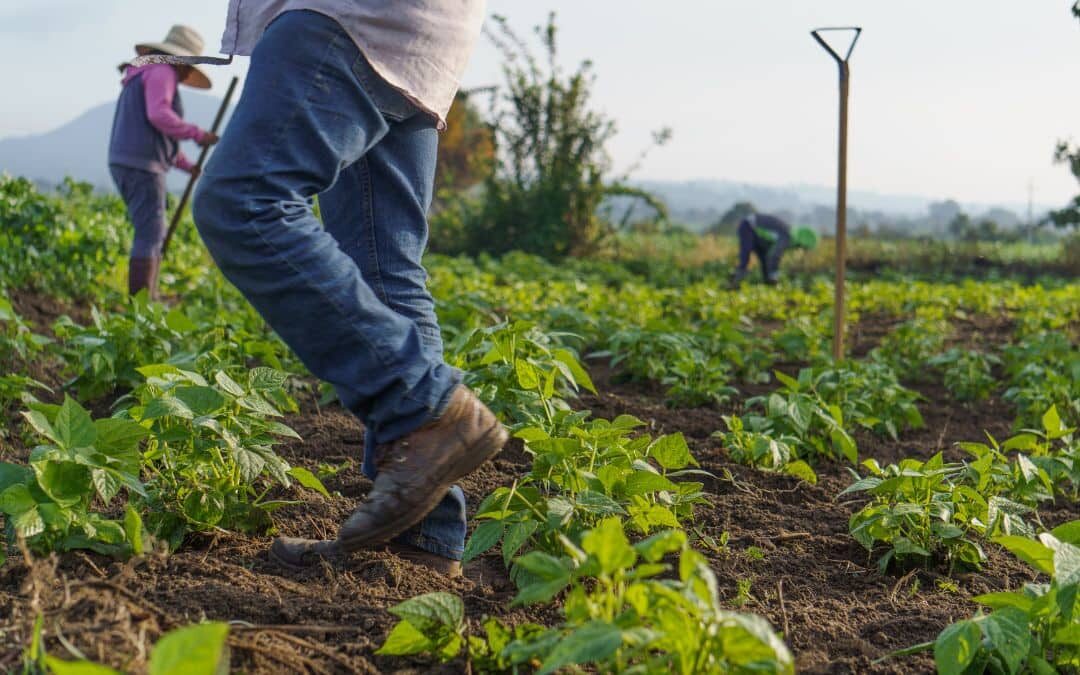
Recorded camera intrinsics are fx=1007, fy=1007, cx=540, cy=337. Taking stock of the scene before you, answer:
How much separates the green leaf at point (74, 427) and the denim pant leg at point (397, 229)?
0.51m

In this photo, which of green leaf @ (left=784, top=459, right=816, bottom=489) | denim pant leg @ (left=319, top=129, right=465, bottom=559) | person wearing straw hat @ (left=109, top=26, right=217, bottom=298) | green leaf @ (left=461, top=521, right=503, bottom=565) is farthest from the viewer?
person wearing straw hat @ (left=109, top=26, right=217, bottom=298)

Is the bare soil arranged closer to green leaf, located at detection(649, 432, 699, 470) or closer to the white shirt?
green leaf, located at detection(649, 432, 699, 470)

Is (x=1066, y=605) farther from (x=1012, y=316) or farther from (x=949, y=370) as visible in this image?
(x=1012, y=316)

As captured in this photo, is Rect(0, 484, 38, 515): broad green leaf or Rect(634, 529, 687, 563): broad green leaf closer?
Rect(634, 529, 687, 563): broad green leaf

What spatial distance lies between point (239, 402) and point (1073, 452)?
2364 millimetres

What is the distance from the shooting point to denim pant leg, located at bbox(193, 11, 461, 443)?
1.71m

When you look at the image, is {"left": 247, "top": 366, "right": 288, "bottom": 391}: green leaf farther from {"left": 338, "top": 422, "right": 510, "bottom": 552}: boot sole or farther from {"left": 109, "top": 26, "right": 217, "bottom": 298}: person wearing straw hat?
{"left": 109, "top": 26, "right": 217, "bottom": 298}: person wearing straw hat

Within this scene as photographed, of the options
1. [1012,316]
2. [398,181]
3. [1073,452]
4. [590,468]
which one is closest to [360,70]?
[398,181]

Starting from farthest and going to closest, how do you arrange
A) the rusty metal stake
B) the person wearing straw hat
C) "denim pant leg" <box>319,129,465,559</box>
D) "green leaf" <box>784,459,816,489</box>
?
the person wearing straw hat, the rusty metal stake, "green leaf" <box>784,459,816,489</box>, "denim pant leg" <box>319,129,465,559</box>

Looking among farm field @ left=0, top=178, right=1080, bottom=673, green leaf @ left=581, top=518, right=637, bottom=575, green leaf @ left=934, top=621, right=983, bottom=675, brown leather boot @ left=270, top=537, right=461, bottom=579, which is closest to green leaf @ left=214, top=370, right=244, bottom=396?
farm field @ left=0, top=178, right=1080, bottom=673

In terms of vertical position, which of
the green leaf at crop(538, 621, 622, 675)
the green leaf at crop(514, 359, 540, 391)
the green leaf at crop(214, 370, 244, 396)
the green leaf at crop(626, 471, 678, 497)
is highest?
the green leaf at crop(214, 370, 244, 396)

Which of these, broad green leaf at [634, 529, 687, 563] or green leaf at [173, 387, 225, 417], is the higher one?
green leaf at [173, 387, 225, 417]

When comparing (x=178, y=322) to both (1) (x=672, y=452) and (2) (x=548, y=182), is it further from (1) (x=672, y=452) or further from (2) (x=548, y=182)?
(2) (x=548, y=182)

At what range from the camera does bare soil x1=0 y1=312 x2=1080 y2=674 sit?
1520 millimetres
